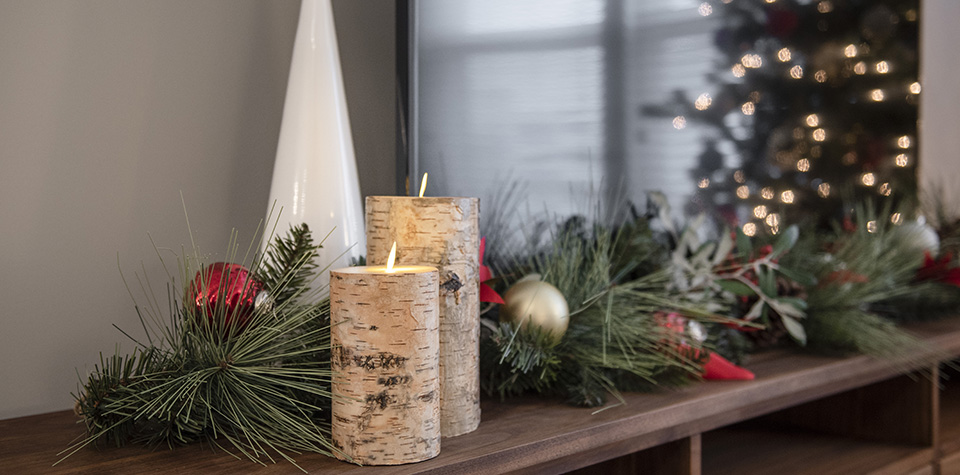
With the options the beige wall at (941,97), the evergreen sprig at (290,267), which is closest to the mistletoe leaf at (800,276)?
the evergreen sprig at (290,267)

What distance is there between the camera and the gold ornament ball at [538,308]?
711mm

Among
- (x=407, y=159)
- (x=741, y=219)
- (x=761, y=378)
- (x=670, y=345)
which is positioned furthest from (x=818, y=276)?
(x=407, y=159)

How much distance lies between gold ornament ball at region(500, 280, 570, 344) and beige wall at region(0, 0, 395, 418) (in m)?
0.32

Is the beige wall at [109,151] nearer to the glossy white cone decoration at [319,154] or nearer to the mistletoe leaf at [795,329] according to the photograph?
the glossy white cone decoration at [319,154]

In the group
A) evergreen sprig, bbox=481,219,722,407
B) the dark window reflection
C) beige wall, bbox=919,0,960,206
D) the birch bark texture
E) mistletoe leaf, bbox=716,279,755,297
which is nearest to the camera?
the birch bark texture

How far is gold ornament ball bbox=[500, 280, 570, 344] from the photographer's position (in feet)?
2.33

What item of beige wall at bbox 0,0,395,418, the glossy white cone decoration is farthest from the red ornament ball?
beige wall at bbox 0,0,395,418

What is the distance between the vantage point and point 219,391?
551mm

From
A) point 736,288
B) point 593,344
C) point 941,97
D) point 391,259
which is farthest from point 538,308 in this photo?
point 941,97

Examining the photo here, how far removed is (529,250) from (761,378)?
12.5 inches

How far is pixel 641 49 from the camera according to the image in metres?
1.03

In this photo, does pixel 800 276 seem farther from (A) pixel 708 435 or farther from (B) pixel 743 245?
(A) pixel 708 435

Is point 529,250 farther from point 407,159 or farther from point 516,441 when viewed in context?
point 516,441

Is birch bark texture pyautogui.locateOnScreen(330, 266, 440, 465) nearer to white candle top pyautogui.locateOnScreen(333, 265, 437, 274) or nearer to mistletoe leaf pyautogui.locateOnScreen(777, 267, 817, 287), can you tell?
white candle top pyautogui.locateOnScreen(333, 265, 437, 274)
